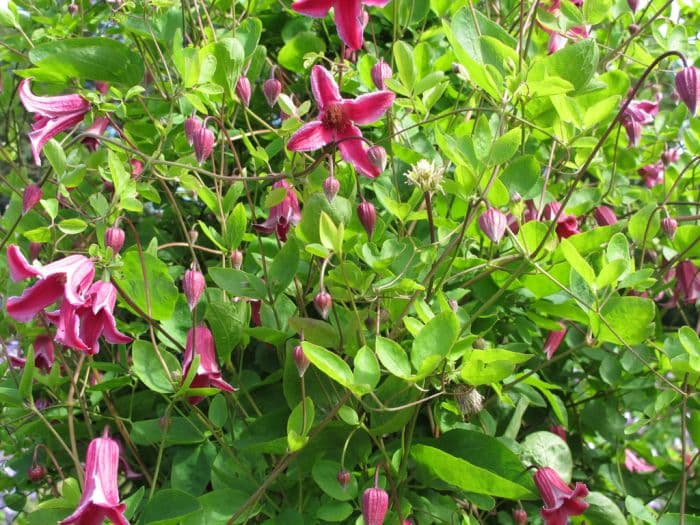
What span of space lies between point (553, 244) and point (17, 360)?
721mm

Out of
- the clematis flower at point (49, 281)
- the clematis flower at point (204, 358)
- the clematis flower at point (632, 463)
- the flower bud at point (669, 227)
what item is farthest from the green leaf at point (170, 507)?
the clematis flower at point (632, 463)

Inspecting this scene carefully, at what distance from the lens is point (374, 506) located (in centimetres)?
69

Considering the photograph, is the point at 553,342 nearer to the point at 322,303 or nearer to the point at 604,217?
the point at 604,217

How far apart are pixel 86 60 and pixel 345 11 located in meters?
0.34

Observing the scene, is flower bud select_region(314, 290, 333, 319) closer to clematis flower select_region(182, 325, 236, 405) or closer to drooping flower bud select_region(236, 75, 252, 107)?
clematis flower select_region(182, 325, 236, 405)

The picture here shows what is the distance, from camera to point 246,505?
0.71m

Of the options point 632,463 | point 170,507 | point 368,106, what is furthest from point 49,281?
point 632,463

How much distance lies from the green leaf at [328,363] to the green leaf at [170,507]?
199 millimetres

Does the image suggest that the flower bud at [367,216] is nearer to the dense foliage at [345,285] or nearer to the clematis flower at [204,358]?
the dense foliage at [345,285]

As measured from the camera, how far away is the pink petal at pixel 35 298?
72 centimetres

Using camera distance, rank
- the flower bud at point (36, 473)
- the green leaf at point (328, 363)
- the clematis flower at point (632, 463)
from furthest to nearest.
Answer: the clematis flower at point (632, 463) < the flower bud at point (36, 473) < the green leaf at point (328, 363)

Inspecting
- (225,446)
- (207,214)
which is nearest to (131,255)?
(225,446)

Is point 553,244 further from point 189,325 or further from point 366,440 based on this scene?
point 189,325

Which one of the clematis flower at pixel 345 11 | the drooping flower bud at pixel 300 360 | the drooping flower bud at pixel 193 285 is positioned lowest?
the drooping flower bud at pixel 300 360
